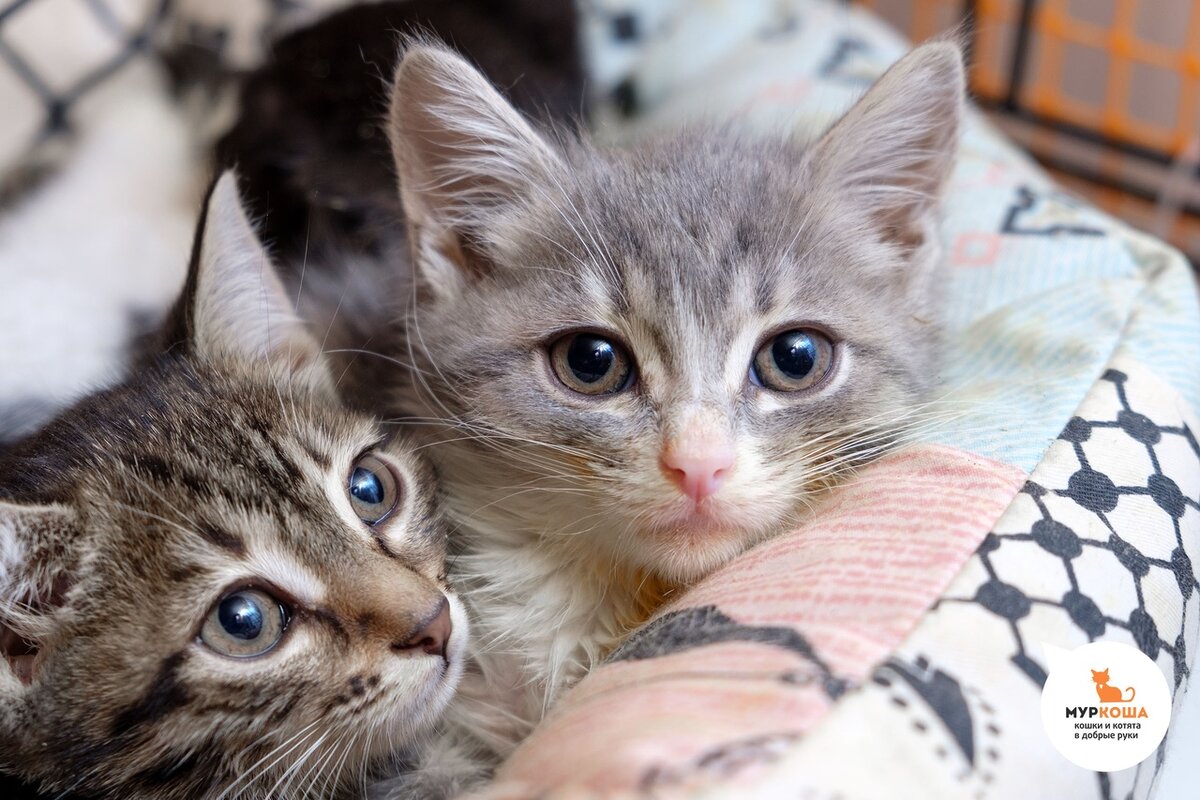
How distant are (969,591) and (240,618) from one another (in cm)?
78

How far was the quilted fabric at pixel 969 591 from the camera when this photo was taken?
35.5 inches

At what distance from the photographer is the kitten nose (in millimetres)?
1141

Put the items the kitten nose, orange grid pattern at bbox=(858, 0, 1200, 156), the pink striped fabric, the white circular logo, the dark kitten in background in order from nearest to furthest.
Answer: the pink striped fabric < the white circular logo < the kitten nose < the dark kitten in background < orange grid pattern at bbox=(858, 0, 1200, 156)

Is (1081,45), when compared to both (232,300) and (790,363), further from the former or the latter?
(232,300)

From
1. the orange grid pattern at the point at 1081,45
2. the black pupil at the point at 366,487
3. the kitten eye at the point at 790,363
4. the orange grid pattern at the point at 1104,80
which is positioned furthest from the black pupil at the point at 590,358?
the orange grid pattern at the point at 1081,45

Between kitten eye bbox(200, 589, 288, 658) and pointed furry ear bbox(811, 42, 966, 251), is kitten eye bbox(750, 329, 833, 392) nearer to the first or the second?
pointed furry ear bbox(811, 42, 966, 251)

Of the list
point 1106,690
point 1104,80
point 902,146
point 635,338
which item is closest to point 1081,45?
point 1104,80

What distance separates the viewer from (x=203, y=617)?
1107 mm

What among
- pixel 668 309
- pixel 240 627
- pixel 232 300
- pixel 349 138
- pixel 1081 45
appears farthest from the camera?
pixel 1081 45

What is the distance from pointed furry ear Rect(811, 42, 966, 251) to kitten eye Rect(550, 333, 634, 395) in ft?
1.38

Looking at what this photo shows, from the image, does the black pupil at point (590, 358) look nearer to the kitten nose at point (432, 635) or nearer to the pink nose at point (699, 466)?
the pink nose at point (699, 466)

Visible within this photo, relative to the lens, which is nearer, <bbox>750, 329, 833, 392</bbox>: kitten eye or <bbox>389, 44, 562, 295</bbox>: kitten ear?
<bbox>750, 329, 833, 392</bbox>: kitten eye

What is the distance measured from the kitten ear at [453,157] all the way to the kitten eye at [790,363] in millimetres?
432

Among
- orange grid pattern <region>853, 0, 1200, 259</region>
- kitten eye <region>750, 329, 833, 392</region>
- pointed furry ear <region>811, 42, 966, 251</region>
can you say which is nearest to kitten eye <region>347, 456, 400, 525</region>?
kitten eye <region>750, 329, 833, 392</region>
